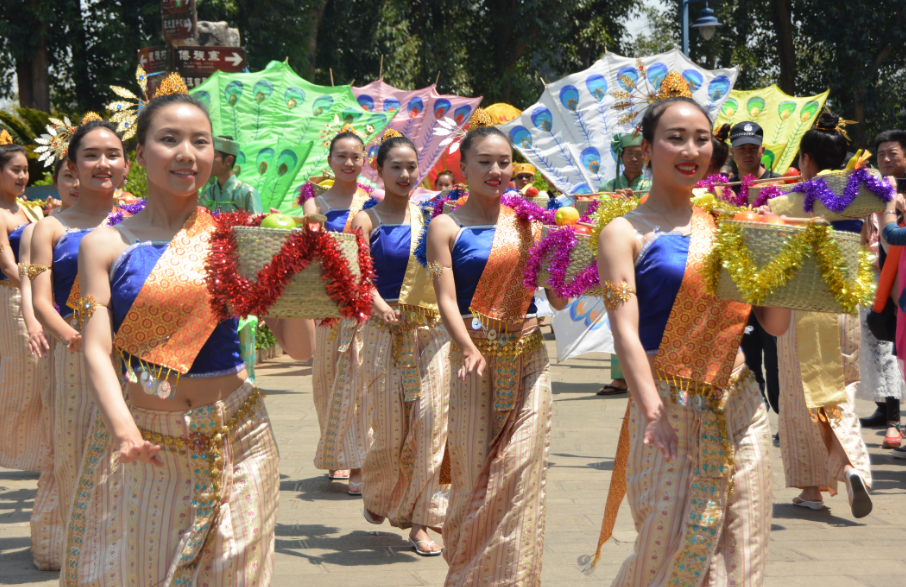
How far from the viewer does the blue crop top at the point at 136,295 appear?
9.75 feet

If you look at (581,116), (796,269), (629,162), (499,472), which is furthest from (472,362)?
(581,116)

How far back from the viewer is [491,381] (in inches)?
172

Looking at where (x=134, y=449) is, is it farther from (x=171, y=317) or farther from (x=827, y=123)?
(x=827, y=123)

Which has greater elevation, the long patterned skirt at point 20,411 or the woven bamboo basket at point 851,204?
the woven bamboo basket at point 851,204

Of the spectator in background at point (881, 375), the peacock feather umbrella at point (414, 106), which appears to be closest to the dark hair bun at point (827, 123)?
the spectator in background at point (881, 375)

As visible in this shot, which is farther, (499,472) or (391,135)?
(391,135)

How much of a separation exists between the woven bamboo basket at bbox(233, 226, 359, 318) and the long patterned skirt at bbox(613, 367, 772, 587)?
1.13 meters

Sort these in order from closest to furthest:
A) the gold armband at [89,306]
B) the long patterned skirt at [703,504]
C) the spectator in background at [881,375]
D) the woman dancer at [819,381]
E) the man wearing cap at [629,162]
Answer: the gold armband at [89,306] < the long patterned skirt at [703,504] < the woman dancer at [819,381] < the spectator in background at [881,375] < the man wearing cap at [629,162]

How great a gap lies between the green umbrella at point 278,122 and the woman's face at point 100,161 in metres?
A: 6.58

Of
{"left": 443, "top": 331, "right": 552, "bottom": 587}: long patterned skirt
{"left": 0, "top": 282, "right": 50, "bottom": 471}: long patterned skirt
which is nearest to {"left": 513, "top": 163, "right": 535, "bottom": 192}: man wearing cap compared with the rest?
{"left": 0, "top": 282, "right": 50, "bottom": 471}: long patterned skirt

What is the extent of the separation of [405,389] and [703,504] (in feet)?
8.48

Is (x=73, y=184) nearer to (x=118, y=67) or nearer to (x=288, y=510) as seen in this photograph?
(x=288, y=510)

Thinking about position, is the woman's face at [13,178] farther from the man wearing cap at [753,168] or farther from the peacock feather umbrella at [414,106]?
the peacock feather umbrella at [414,106]

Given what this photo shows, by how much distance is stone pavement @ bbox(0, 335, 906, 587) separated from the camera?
4.64m
